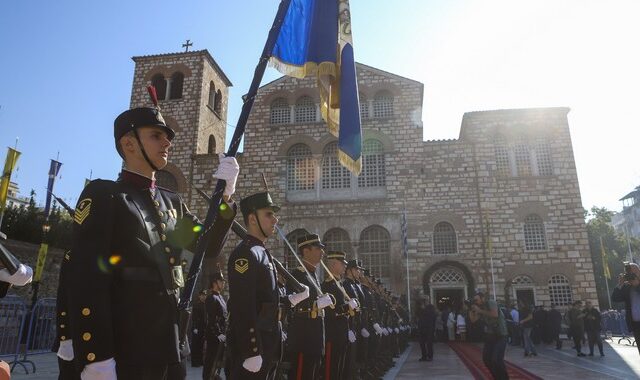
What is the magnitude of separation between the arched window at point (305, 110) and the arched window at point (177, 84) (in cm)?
651

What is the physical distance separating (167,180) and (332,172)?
8.37 meters

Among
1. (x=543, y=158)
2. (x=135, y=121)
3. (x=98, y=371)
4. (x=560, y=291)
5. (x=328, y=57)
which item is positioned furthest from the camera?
(x=543, y=158)

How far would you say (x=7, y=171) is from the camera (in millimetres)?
12781

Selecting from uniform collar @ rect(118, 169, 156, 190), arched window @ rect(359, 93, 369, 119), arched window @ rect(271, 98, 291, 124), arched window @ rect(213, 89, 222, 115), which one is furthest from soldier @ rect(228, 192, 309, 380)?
arched window @ rect(213, 89, 222, 115)

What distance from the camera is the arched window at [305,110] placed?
23120 millimetres

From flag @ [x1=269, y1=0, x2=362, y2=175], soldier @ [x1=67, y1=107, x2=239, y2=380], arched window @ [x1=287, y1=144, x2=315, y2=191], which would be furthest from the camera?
arched window @ [x1=287, y1=144, x2=315, y2=191]

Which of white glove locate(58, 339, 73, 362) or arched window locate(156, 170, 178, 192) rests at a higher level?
arched window locate(156, 170, 178, 192)

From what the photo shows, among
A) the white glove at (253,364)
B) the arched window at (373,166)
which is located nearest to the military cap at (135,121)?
the white glove at (253,364)

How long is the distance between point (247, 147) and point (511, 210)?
12.9 m

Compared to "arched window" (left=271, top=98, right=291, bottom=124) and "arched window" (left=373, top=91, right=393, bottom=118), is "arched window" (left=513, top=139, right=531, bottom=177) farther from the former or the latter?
"arched window" (left=271, top=98, right=291, bottom=124)

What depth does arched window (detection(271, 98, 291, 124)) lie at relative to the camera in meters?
23.5

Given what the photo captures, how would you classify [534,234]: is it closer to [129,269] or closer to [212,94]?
[212,94]

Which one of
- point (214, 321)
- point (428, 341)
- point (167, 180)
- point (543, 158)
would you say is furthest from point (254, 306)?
point (543, 158)

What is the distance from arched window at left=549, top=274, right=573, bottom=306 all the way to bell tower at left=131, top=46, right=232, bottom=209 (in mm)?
16221
